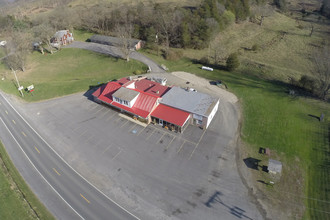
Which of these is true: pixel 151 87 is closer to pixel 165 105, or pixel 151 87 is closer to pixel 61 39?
pixel 165 105

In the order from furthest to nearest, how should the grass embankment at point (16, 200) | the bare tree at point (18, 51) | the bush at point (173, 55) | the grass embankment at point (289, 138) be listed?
the bush at point (173, 55) → the bare tree at point (18, 51) → the grass embankment at point (289, 138) → the grass embankment at point (16, 200)

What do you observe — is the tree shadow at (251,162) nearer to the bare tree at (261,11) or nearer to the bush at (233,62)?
the bush at (233,62)

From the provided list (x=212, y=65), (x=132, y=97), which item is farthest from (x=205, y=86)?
(x=132, y=97)

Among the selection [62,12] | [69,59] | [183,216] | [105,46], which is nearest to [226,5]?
[105,46]

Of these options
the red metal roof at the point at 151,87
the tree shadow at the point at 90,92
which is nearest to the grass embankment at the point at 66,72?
the tree shadow at the point at 90,92

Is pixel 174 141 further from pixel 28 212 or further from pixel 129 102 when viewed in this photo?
pixel 28 212
